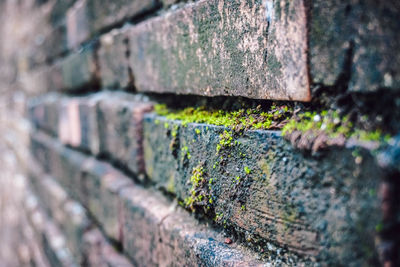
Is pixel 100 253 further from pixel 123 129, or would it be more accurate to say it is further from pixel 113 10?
pixel 113 10

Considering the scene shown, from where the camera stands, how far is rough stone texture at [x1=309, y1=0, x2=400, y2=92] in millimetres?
462

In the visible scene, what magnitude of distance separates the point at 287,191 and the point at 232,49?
343 mm

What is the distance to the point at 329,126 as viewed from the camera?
57cm

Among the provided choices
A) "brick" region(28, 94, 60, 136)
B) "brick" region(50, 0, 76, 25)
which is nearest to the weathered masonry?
"brick" region(50, 0, 76, 25)

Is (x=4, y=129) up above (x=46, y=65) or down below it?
below

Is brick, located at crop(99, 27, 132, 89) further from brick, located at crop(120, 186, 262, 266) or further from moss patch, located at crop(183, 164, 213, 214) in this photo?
moss patch, located at crop(183, 164, 213, 214)

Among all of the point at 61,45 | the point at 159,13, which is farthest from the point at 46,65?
the point at 159,13

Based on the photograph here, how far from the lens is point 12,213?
193 inches

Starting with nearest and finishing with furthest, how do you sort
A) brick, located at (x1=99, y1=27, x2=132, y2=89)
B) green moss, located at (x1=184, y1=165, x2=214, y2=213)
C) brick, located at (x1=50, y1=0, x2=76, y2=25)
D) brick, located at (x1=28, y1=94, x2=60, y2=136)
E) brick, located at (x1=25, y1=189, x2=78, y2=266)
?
green moss, located at (x1=184, y1=165, x2=214, y2=213) → brick, located at (x1=99, y1=27, x2=132, y2=89) → brick, located at (x1=50, y1=0, x2=76, y2=25) → brick, located at (x1=25, y1=189, x2=78, y2=266) → brick, located at (x1=28, y1=94, x2=60, y2=136)

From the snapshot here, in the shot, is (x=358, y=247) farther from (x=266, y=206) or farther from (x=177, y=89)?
(x=177, y=89)

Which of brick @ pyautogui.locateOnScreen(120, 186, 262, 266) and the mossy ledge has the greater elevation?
the mossy ledge

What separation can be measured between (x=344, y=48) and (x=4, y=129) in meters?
6.50

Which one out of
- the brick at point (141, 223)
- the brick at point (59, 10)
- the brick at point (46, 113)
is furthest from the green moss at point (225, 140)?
the brick at point (46, 113)

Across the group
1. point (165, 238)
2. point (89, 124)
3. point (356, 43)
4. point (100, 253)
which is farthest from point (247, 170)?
point (89, 124)
